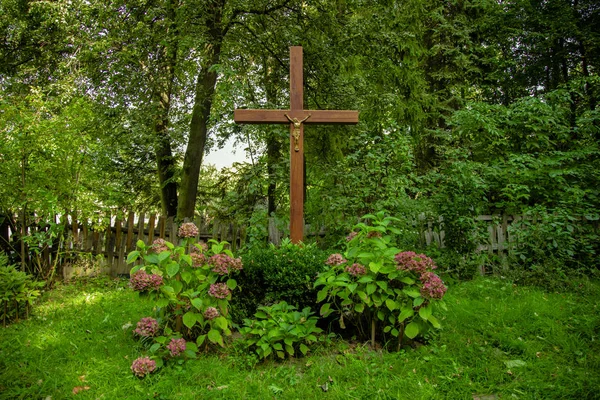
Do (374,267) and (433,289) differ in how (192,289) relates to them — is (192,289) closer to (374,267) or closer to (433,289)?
(374,267)

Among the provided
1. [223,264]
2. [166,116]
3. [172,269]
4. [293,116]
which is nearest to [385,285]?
[223,264]

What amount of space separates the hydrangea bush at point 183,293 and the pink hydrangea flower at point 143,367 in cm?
11

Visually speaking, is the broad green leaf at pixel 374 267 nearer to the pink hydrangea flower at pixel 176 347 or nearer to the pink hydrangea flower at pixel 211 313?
the pink hydrangea flower at pixel 211 313

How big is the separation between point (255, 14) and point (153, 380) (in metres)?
6.96

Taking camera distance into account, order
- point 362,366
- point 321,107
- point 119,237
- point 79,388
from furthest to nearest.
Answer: point 321,107 < point 119,237 < point 362,366 < point 79,388

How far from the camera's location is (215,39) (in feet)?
25.6

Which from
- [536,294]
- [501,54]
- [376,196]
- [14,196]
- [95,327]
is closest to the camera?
[95,327]

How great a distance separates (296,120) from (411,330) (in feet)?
9.28

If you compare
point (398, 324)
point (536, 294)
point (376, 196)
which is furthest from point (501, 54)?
point (398, 324)

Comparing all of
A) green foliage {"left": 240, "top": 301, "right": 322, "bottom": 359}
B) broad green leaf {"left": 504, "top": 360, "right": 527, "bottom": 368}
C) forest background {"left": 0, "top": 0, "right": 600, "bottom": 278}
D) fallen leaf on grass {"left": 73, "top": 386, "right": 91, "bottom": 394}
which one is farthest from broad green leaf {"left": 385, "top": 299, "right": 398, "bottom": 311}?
forest background {"left": 0, "top": 0, "right": 600, "bottom": 278}

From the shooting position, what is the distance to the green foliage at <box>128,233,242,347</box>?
3490mm

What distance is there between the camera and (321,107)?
321 inches

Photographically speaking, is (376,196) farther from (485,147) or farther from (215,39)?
(215,39)

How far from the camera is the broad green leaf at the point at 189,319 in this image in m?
3.47
